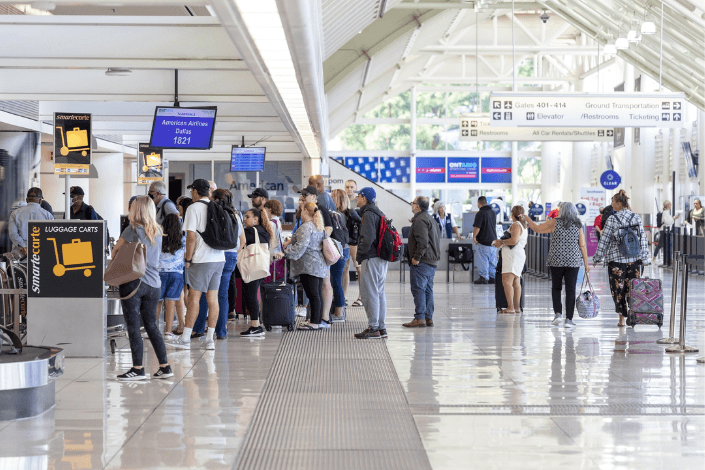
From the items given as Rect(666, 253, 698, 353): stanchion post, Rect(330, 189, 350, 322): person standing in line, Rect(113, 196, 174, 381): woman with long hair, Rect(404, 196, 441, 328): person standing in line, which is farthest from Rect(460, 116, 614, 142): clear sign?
Rect(113, 196, 174, 381): woman with long hair

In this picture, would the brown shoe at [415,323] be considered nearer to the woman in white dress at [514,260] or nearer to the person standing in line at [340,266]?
the person standing in line at [340,266]

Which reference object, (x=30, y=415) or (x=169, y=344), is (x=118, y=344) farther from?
(x=30, y=415)

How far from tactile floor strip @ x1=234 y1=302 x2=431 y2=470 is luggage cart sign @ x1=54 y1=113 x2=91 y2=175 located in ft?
16.8

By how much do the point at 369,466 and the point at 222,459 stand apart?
70 centimetres

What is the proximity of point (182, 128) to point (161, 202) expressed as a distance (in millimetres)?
2849

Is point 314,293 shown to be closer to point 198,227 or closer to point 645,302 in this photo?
point 198,227

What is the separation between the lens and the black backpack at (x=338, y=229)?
31.3ft

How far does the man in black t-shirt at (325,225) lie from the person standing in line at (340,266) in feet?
0.75

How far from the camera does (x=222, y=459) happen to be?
4215 millimetres

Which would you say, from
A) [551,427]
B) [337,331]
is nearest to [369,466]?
[551,427]

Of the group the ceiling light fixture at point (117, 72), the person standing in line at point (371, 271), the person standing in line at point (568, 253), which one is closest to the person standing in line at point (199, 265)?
the person standing in line at point (371, 271)

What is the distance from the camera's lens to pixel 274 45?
6.51m

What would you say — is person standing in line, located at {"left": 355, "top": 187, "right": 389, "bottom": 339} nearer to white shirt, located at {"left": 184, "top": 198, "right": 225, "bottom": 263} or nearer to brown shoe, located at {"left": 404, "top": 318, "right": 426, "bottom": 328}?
brown shoe, located at {"left": 404, "top": 318, "right": 426, "bottom": 328}

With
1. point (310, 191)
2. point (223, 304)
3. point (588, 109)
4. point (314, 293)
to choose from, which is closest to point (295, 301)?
point (314, 293)
